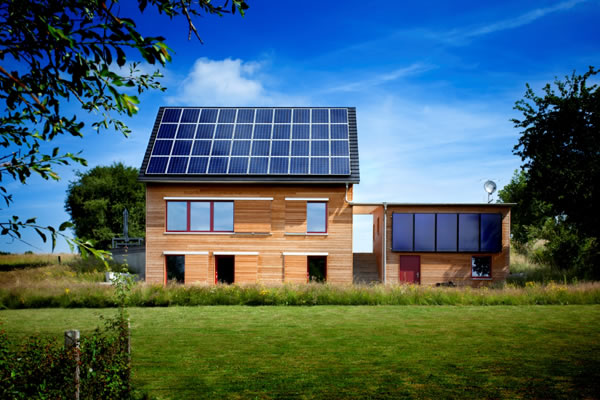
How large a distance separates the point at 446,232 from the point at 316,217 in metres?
7.36

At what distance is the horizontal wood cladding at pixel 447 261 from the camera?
2569cm

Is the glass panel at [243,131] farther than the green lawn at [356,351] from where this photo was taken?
Yes

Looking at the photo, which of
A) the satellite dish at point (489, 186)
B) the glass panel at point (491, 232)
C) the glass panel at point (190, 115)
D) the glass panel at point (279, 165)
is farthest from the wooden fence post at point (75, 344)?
the satellite dish at point (489, 186)

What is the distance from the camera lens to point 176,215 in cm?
2481

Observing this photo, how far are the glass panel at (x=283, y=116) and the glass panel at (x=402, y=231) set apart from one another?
27.1 feet

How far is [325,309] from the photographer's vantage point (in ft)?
56.8

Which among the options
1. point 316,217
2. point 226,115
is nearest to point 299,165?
point 316,217

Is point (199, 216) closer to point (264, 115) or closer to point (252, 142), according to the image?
point (252, 142)

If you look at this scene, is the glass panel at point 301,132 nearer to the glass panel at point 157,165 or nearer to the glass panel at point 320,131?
the glass panel at point 320,131

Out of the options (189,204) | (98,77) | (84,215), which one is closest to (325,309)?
(189,204)

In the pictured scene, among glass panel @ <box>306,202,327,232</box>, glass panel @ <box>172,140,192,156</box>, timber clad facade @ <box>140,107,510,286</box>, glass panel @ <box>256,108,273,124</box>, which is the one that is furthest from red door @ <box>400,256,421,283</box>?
glass panel @ <box>172,140,192,156</box>

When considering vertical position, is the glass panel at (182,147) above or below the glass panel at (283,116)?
below

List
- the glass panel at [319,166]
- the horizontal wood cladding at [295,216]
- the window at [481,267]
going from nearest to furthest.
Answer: the glass panel at [319,166]
the horizontal wood cladding at [295,216]
the window at [481,267]

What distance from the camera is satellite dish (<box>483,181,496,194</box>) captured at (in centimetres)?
2848
